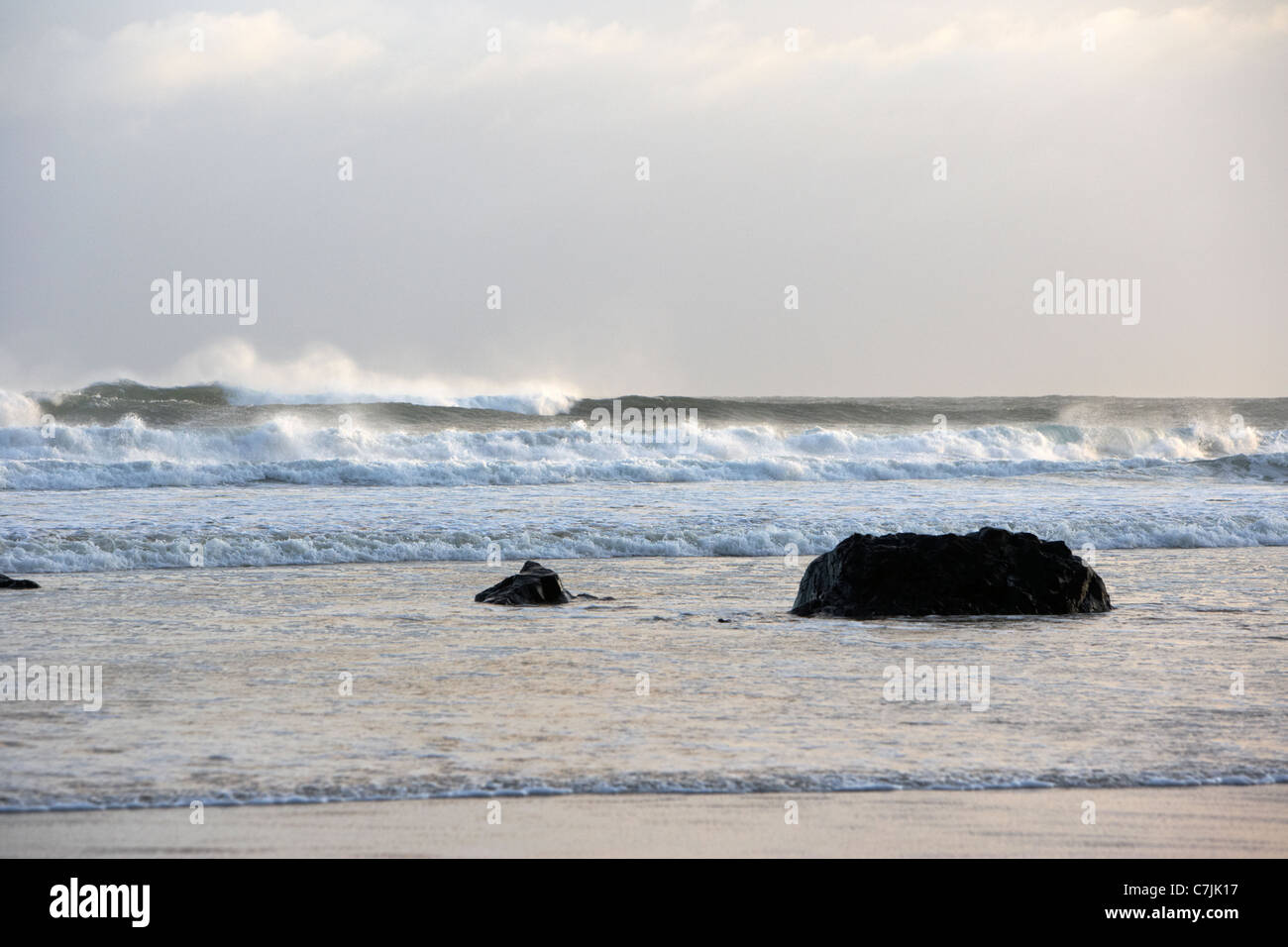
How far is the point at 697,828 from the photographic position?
4305 mm

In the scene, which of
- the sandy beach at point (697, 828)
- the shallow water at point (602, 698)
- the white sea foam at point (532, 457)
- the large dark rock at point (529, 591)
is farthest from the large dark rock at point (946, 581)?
the white sea foam at point (532, 457)

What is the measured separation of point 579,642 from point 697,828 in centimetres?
371

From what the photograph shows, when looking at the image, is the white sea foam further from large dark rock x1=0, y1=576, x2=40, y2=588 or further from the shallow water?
the shallow water

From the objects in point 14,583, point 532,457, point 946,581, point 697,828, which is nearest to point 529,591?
point 946,581

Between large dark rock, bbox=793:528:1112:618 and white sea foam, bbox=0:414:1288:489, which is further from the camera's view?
white sea foam, bbox=0:414:1288:489

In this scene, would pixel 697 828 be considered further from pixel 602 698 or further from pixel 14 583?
pixel 14 583

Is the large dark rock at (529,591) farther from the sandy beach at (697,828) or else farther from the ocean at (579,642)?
the sandy beach at (697,828)

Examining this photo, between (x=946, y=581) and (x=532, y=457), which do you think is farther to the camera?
(x=532, y=457)

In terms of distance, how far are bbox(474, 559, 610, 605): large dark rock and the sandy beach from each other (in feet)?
16.7

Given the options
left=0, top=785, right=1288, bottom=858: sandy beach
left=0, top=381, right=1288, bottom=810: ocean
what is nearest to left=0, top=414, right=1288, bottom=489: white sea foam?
left=0, top=381, right=1288, bottom=810: ocean

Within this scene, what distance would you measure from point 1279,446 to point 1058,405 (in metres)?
16.2

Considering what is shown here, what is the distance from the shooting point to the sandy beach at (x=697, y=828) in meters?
4.09

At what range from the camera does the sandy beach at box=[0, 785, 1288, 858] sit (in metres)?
4.09
